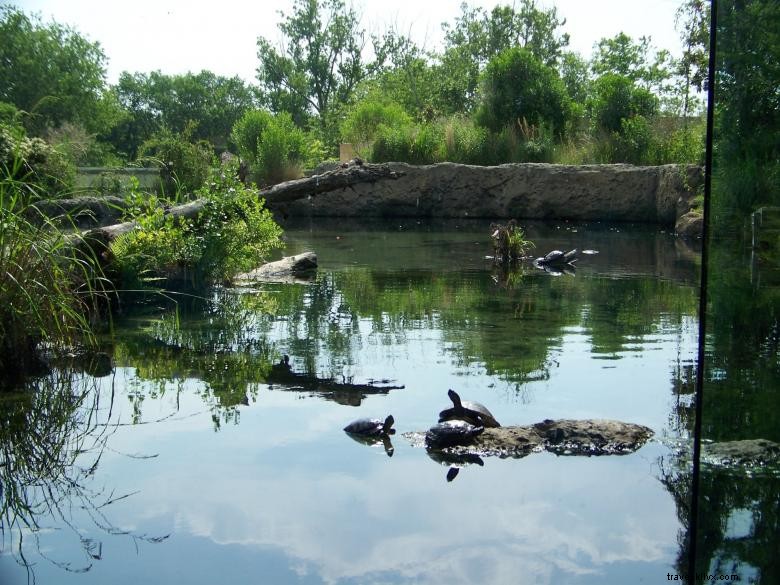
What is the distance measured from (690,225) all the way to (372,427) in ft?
46.5

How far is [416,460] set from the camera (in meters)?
4.78

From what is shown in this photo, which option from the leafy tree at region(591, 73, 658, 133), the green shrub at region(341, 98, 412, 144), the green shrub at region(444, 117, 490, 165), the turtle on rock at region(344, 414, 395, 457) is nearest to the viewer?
the turtle on rock at region(344, 414, 395, 457)

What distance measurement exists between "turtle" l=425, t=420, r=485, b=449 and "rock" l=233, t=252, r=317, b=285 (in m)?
6.89

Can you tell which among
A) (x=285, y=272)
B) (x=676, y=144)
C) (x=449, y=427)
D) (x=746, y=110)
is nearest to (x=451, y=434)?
(x=449, y=427)

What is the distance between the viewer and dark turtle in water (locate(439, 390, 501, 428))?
512 cm

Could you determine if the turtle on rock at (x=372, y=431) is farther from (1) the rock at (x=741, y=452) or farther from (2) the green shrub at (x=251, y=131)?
(2) the green shrub at (x=251, y=131)

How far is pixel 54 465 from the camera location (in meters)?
4.75

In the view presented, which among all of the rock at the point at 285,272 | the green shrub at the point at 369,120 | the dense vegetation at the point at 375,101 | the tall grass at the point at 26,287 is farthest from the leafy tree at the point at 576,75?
the tall grass at the point at 26,287

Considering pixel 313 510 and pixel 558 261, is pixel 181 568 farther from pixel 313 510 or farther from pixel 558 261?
pixel 558 261

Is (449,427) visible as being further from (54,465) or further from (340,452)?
(54,465)

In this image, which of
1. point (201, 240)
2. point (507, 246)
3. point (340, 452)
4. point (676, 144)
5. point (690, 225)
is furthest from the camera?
point (676, 144)

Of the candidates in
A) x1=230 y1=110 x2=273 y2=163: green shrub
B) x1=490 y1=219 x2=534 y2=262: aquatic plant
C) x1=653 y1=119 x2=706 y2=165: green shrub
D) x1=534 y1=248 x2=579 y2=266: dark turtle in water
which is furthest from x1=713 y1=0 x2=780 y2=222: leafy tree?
x1=230 y1=110 x2=273 y2=163: green shrub

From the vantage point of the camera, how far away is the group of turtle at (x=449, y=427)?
194 inches

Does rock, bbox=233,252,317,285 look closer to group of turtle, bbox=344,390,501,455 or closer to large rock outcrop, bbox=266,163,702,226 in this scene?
group of turtle, bbox=344,390,501,455
